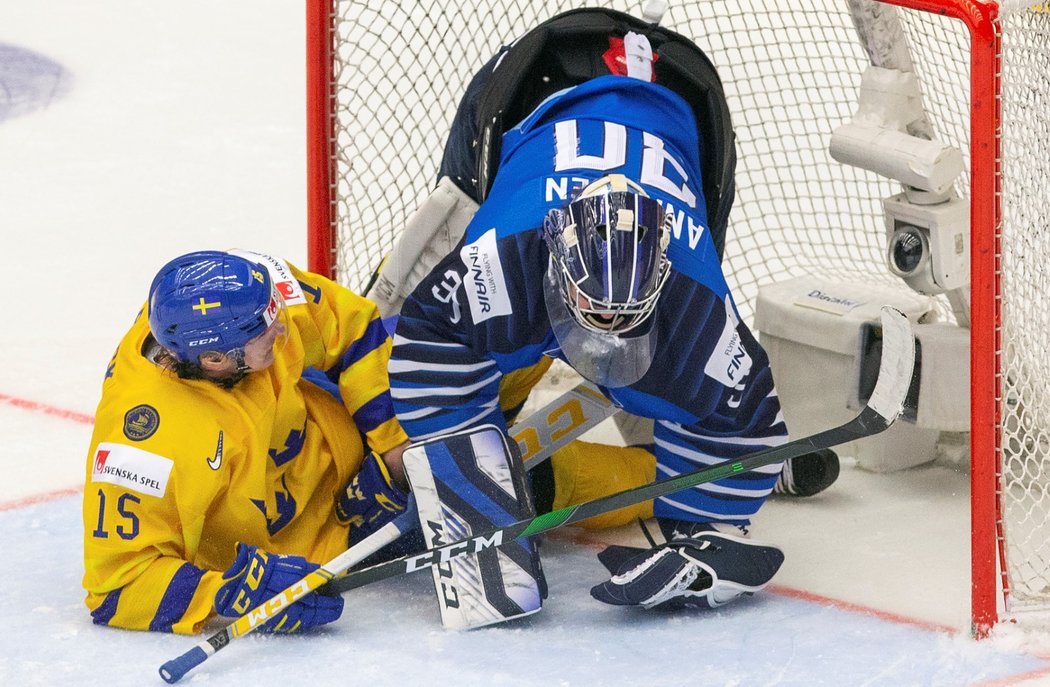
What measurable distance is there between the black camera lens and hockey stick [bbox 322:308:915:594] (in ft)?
0.81

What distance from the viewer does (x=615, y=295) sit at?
2494mm

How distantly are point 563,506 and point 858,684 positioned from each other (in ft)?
2.53

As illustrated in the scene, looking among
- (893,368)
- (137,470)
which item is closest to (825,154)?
(893,368)

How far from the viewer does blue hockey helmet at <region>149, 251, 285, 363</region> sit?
263 centimetres

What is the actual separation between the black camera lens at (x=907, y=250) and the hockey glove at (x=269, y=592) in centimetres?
118

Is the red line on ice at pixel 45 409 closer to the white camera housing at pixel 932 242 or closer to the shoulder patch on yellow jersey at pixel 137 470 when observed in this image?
the shoulder patch on yellow jersey at pixel 137 470

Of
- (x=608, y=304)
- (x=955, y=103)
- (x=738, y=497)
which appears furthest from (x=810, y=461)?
(x=608, y=304)

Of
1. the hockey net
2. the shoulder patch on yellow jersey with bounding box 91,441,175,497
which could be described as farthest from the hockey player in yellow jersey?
the hockey net

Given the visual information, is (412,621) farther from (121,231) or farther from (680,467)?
(121,231)

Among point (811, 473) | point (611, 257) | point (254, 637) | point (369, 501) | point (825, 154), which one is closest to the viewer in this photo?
point (611, 257)

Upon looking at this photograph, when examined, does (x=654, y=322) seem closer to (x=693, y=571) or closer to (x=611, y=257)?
(x=611, y=257)

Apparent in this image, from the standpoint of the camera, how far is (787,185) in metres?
4.02

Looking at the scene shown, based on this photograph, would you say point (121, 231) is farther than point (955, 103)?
Yes

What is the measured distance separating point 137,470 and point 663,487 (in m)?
0.86
